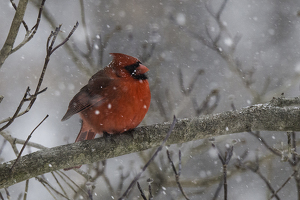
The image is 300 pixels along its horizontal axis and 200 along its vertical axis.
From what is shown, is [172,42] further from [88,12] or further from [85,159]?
[85,159]

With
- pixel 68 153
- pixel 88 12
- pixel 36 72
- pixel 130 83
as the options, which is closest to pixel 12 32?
pixel 68 153

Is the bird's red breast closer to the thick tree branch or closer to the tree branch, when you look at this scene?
the thick tree branch

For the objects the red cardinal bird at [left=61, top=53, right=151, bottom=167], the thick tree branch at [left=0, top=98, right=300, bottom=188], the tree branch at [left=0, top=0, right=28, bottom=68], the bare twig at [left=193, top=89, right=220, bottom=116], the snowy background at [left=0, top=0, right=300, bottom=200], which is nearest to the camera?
the tree branch at [left=0, top=0, right=28, bottom=68]

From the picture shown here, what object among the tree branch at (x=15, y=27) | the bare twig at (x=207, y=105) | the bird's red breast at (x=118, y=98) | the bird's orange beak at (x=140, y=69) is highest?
the bare twig at (x=207, y=105)

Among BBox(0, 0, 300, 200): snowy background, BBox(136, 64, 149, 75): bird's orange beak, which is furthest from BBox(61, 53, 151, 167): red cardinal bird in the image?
BBox(0, 0, 300, 200): snowy background

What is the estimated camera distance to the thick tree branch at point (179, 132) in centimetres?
180

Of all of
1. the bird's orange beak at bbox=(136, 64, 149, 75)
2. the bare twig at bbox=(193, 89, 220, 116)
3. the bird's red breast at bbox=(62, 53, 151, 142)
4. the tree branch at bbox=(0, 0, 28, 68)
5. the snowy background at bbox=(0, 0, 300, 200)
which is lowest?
the tree branch at bbox=(0, 0, 28, 68)

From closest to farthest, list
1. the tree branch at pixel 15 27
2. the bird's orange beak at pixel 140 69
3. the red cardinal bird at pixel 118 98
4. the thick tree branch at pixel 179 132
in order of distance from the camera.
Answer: the tree branch at pixel 15 27
the thick tree branch at pixel 179 132
the red cardinal bird at pixel 118 98
the bird's orange beak at pixel 140 69

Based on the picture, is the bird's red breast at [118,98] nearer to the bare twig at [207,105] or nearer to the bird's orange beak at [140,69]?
the bird's orange beak at [140,69]

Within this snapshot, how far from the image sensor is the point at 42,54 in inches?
267

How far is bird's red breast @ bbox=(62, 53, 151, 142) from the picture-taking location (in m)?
2.12

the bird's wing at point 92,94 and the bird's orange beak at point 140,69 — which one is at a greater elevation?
the bird's orange beak at point 140,69

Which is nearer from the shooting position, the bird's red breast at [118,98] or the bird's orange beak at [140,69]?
the bird's red breast at [118,98]

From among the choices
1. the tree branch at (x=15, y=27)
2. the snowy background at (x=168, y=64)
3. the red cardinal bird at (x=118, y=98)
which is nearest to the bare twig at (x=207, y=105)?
the red cardinal bird at (x=118, y=98)
